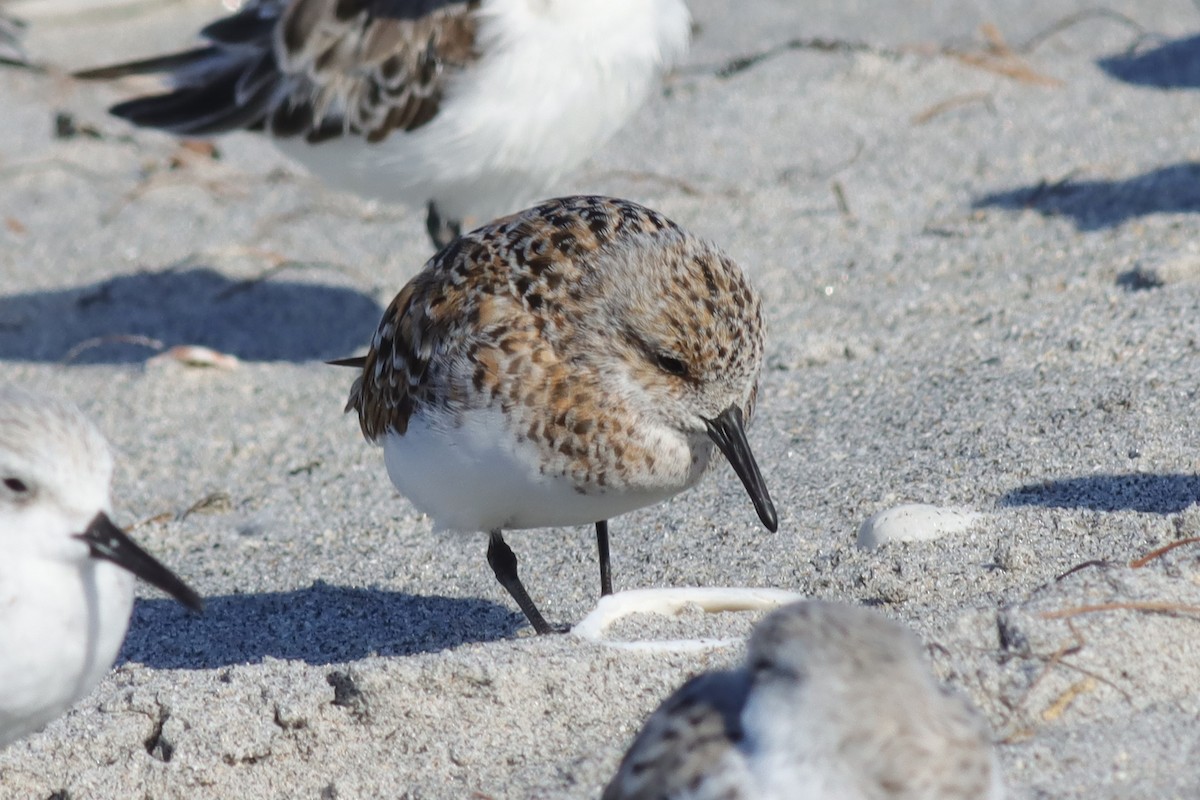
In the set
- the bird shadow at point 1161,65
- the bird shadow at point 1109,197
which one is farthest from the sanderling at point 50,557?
the bird shadow at point 1161,65

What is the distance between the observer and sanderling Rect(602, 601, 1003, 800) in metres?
2.15

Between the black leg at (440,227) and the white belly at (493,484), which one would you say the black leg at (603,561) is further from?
the black leg at (440,227)

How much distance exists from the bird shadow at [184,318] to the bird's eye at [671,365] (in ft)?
9.49

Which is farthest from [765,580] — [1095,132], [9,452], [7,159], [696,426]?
[7,159]

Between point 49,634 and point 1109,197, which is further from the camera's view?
point 1109,197

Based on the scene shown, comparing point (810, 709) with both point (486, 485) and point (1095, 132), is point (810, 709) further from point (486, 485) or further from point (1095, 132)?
point (1095, 132)

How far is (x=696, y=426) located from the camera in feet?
11.2

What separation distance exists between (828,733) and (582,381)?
4.56 ft

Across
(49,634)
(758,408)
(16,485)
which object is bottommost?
(758,408)

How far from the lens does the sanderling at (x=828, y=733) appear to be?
84.6 inches

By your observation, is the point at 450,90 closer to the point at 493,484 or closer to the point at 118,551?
the point at 493,484

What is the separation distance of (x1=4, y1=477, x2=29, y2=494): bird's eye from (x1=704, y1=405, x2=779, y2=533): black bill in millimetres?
1387

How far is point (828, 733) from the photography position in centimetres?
214

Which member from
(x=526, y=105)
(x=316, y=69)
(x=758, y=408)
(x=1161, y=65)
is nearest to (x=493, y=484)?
(x=758, y=408)
